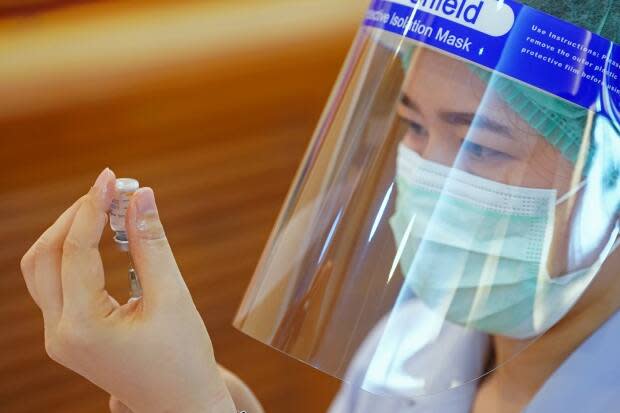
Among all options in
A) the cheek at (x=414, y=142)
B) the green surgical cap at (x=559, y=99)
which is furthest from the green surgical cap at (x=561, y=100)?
the cheek at (x=414, y=142)

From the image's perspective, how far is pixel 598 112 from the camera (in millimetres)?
944

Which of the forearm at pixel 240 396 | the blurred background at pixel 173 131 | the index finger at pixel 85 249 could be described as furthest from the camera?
the blurred background at pixel 173 131

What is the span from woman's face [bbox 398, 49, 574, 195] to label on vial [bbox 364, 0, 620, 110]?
0.10 feet

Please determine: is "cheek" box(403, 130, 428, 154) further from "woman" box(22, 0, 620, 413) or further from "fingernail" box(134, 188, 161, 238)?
"fingernail" box(134, 188, 161, 238)

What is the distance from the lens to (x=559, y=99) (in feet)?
3.05

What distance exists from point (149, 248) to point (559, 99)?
0.45 m

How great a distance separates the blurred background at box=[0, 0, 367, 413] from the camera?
1.90 metres

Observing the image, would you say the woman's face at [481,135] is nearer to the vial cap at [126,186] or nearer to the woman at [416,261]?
the woman at [416,261]

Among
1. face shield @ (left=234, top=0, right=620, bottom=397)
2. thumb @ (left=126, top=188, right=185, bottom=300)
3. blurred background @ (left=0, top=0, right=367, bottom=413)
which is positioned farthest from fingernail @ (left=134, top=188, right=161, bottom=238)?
blurred background @ (left=0, top=0, right=367, bottom=413)

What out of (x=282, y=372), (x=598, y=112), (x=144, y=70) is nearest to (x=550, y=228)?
(x=598, y=112)

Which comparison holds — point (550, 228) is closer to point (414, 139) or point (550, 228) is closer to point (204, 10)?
point (414, 139)

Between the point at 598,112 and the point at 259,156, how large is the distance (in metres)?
1.37

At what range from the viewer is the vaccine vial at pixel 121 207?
2.86 ft

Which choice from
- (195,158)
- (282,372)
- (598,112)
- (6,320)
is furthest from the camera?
(282,372)
